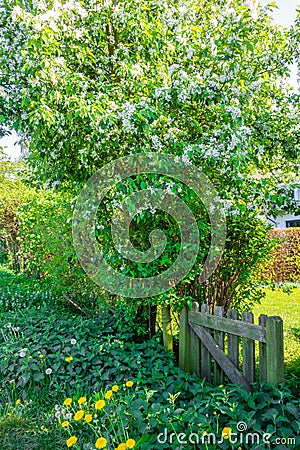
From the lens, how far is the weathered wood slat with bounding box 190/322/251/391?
258 centimetres

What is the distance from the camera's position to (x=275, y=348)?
233cm

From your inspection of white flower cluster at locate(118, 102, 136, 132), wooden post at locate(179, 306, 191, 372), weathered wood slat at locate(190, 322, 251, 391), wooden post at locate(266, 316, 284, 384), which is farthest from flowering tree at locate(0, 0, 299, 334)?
wooden post at locate(266, 316, 284, 384)

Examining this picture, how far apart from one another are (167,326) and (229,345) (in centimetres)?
73

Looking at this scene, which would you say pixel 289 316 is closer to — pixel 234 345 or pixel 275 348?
pixel 234 345

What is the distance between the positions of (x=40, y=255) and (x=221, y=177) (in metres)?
2.86

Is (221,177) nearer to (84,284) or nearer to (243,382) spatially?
(243,382)

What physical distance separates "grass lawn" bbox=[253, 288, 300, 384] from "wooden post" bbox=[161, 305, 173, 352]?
3.27 feet

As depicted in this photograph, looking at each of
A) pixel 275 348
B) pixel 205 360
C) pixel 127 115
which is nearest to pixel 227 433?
pixel 275 348

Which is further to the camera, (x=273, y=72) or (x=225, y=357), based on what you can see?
(x=273, y=72)

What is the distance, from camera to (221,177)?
297 cm

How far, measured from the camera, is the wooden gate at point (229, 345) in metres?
2.35

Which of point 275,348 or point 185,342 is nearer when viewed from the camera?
point 275,348

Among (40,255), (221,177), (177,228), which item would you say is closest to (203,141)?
(221,177)

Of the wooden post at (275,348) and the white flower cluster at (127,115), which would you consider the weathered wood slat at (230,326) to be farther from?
the white flower cluster at (127,115)
